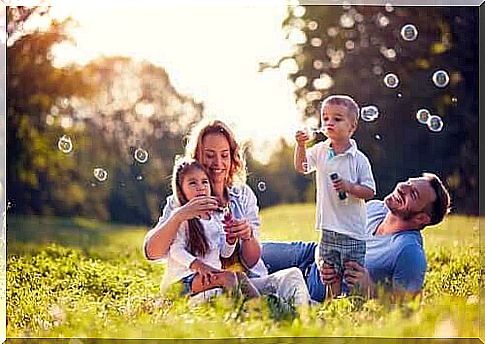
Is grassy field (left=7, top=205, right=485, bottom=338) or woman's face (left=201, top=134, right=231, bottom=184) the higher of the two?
woman's face (left=201, top=134, right=231, bottom=184)

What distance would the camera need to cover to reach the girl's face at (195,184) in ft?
24.0

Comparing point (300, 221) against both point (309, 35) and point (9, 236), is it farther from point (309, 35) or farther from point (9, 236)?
point (9, 236)

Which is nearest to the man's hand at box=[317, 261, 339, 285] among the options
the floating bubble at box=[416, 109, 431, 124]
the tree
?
the tree

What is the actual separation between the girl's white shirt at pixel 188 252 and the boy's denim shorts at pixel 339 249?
54 centimetres

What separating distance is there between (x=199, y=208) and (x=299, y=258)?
658 millimetres

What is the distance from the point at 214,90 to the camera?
7.38 metres

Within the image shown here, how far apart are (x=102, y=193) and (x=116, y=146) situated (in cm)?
29

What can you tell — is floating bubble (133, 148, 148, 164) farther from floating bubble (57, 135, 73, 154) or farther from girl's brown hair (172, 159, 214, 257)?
floating bubble (57, 135, 73, 154)

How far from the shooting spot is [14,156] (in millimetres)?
7406

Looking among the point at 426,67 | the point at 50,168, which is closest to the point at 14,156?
the point at 50,168

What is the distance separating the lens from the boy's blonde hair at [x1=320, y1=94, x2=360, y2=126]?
7.36 meters

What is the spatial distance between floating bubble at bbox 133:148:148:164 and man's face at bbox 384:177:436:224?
142 centimetres

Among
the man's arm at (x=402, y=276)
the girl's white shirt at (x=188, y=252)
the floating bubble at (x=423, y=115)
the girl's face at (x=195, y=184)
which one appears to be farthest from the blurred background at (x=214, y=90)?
the man's arm at (x=402, y=276)

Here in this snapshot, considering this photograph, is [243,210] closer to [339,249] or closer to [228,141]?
[228,141]
